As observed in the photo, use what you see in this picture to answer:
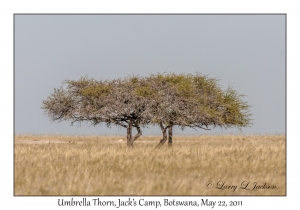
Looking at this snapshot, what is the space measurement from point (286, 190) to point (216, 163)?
18.6 feet

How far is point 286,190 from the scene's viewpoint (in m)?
16.8

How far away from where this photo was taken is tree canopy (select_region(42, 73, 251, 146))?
35.0m

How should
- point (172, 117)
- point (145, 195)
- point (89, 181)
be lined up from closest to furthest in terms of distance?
point (145, 195)
point (89, 181)
point (172, 117)

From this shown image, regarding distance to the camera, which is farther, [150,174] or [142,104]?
[142,104]

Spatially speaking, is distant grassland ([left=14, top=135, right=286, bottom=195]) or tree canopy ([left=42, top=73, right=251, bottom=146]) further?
tree canopy ([left=42, top=73, right=251, bottom=146])

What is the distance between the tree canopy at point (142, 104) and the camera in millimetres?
35000

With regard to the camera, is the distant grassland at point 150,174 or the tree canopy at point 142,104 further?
the tree canopy at point 142,104

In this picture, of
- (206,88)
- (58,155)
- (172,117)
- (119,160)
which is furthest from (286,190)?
(206,88)

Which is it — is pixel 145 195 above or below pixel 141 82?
below

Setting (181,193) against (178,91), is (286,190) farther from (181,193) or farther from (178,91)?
(178,91)

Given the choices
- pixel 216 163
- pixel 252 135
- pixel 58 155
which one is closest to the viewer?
pixel 216 163

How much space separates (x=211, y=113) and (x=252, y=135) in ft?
98.2

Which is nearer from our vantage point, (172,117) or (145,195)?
(145,195)

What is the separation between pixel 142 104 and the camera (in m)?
34.7
